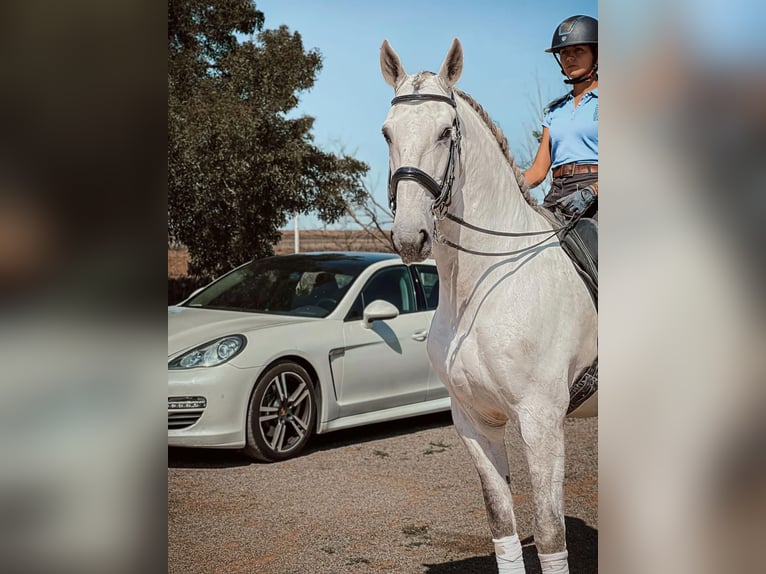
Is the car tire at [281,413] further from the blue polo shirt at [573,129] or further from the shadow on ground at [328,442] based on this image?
the blue polo shirt at [573,129]

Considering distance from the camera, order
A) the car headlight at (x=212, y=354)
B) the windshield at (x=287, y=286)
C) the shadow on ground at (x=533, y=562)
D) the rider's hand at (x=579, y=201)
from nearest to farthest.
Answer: the rider's hand at (x=579, y=201) → the shadow on ground at (x=533, y=562) → the car headlight at (x=212, y=354) → the windshield at (x=287, y=286)

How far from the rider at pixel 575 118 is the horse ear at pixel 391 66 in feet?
2.83

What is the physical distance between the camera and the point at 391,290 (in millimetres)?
7566

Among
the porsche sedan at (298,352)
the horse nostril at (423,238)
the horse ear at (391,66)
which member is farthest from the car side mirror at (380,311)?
the horse nostril at (423,238)

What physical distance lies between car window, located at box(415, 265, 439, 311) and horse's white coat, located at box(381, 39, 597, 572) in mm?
4431

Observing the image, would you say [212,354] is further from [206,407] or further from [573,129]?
[573,129]

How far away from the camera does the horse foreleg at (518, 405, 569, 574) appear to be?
9.69 feet

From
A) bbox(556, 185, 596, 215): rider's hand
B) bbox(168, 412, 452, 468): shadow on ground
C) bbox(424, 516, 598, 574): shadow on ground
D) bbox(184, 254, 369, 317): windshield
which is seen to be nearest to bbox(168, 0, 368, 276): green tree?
bbox(184, 254, 369, 317): windshield

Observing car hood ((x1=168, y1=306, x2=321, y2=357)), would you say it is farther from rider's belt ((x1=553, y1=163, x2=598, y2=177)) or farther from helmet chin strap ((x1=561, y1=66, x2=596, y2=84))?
helmet chin strap ((x1=561, y1=66, x2=596, y2=84))

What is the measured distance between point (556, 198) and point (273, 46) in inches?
312

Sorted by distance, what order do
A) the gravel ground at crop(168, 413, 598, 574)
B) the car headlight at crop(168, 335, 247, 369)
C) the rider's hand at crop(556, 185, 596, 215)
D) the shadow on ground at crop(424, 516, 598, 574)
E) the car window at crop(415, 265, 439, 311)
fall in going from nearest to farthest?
the rider's hand at crop(556, 185, 596, 215), the shadow on ground at crop(424, 516, 598, 574), the gravel ground at crop(168, 413, 598, 574), the car headlight at crop(168, 335, 247, 369), the car window at crop(415, 265, 439, 311)

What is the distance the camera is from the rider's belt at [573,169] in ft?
11.9

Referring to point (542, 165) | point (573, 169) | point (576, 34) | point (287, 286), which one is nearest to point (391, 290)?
point (287, 286)
